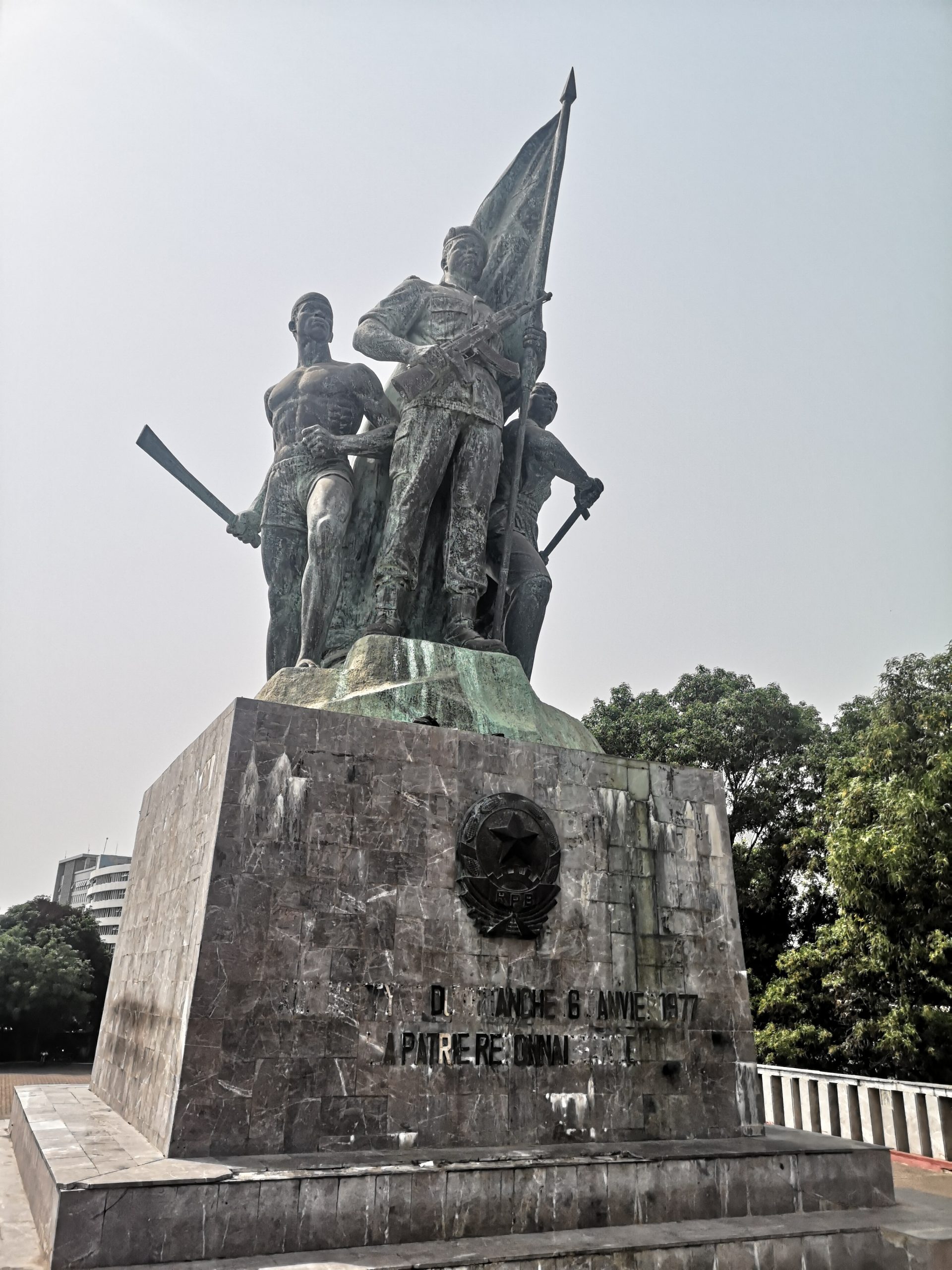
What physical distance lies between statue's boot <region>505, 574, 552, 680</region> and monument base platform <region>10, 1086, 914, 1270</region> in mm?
4064

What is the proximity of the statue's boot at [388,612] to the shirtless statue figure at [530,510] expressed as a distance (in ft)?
3.59

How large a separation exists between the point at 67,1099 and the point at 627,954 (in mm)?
4526

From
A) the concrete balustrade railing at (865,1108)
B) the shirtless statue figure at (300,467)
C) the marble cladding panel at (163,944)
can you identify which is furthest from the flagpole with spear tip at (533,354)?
the concrete balustrade railing at (865,1108)

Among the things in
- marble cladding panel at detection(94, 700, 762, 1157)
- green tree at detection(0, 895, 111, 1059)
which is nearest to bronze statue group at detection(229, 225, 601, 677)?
marble cladding panel at detection(94, 700, 762, 1157)

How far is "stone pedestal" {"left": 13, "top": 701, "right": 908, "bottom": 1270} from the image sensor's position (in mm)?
4625

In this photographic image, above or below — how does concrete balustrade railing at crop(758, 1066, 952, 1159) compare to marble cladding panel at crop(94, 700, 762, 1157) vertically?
below

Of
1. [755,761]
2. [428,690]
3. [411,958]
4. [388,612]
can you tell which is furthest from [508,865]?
[755,761]

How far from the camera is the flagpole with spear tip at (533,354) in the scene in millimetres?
8094

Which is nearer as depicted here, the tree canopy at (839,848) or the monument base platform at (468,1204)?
the monument base platform at (468,1204)

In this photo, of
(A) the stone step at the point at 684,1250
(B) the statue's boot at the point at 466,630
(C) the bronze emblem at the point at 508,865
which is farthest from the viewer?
(B) the statue's boot at the point at 466,630

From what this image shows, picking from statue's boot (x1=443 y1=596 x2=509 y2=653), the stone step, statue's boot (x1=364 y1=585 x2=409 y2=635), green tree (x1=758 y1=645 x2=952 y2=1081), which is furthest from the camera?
green tree (x1=758 y1=645 x2=952 y2=1081)

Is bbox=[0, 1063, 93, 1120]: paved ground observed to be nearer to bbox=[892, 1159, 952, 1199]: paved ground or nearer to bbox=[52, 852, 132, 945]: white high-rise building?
bbox=[892, 1159, 952, 1199]: paved ground

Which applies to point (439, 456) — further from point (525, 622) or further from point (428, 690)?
point (428, 690)

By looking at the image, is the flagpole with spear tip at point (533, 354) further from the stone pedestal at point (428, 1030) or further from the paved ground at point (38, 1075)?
the paved ground at point (38, 1075)
